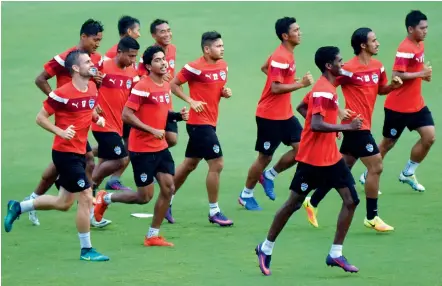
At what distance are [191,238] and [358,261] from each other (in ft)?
7.34

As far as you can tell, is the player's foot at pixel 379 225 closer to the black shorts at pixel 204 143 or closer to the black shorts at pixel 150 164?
the black shorts at pixel 204 143

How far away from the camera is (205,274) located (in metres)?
12.9

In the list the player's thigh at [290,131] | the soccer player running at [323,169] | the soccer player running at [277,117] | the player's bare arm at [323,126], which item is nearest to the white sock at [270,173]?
the soccer player running at [277,117]

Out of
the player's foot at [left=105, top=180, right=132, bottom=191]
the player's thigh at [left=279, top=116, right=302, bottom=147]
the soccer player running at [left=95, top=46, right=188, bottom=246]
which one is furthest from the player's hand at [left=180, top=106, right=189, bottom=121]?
the player's foot at [left=105, top=180, right=132, bottom=191]

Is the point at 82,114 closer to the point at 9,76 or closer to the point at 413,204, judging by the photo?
the point at 413,204

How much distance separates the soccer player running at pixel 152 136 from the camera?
14336mm

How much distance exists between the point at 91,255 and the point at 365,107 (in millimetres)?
3740

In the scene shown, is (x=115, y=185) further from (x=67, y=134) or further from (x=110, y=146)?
(x=67, y=134)

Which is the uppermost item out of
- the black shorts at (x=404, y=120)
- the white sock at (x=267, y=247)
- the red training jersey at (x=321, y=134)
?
the red training jersey at (x=321, y=134)

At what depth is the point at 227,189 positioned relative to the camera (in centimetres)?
1773

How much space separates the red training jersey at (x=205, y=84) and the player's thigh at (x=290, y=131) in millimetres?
1035

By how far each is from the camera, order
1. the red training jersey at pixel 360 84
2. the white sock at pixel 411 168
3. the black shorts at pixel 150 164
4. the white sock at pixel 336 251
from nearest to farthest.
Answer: the white sock at pixel 336 251 → the black shorts at pixel 150 164 → the red training jersey at pixel 360 84 → the white sock at pixel 411 168

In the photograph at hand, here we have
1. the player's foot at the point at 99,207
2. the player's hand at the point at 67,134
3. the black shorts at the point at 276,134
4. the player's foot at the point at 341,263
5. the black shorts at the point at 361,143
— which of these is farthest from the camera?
the black shorts at the point at 276,134

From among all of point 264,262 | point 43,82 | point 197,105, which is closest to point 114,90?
point 43,82
